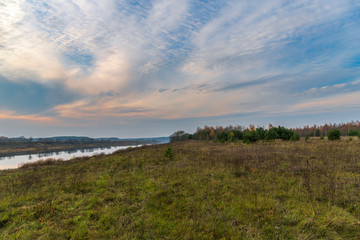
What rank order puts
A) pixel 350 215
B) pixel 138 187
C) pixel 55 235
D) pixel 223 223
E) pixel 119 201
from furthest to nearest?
pixel 138 187 < pixel 119 201 < pixel 350 215 < pixel 223 223 < pixel 55 235

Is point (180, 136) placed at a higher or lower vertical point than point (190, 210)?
lower

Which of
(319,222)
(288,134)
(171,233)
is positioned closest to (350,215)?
(319,222)

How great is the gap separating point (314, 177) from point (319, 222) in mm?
4663

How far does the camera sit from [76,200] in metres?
5.79

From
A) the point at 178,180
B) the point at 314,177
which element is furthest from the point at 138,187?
the point at 314,177

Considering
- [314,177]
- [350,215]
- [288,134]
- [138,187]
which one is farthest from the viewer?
[288,134]

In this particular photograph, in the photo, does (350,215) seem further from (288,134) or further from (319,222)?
(288,134)

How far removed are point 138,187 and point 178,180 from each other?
1958 millimetres

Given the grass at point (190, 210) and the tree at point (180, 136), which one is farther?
the tree at point (180, 136)

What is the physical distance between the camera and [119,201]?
5539 millimetres

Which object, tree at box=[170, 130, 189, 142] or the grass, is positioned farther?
tree at box=[170, 130, 189, 142]

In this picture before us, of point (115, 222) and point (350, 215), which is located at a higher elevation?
point (115, 222)

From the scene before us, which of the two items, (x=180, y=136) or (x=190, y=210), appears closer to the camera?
(x=190, y=210)

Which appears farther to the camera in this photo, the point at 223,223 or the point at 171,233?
the point at 223,223
